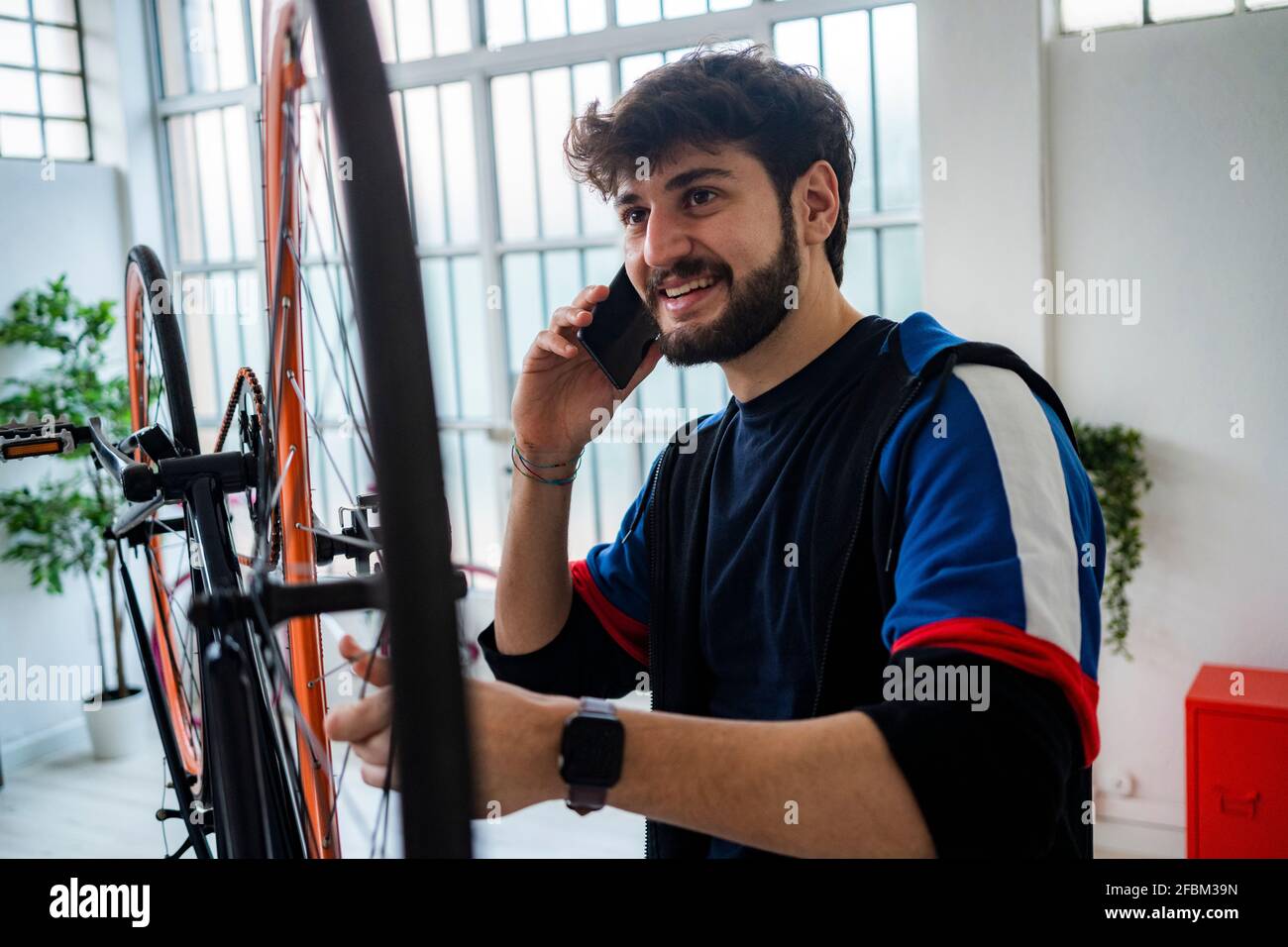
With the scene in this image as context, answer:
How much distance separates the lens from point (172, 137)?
5289 millimetres

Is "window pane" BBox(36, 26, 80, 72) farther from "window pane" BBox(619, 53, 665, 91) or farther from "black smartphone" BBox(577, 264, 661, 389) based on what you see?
"black smartphone" BBox(577, 264, 661, 389)

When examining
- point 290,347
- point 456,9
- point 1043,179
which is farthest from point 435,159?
point 290,347

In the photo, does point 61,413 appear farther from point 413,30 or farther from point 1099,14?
point 1099,14

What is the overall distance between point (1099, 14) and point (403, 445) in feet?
11.0

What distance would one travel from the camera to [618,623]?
4.51 feet

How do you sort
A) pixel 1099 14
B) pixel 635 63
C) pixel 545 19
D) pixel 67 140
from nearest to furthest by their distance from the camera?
pixel 1099 14 → pixel 635 63 → pixel 545 19 → pixel 67 140

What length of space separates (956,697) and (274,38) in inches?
27.4

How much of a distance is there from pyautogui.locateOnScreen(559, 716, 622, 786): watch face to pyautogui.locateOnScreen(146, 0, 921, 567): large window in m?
2.86

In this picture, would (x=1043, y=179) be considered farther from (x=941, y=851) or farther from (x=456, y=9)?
(x=941, y=851)

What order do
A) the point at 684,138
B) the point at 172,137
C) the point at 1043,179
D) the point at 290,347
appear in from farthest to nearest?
the point at 172,137
the point at 1043,179
the point at 684,138
the point at 290,347

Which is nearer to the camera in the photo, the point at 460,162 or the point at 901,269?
the point at 901,269

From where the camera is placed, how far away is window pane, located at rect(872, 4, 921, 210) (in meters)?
3.52

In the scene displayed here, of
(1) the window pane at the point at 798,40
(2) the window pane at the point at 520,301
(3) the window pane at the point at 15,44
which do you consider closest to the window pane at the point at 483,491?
(2) the window pane at the point at 520,301
